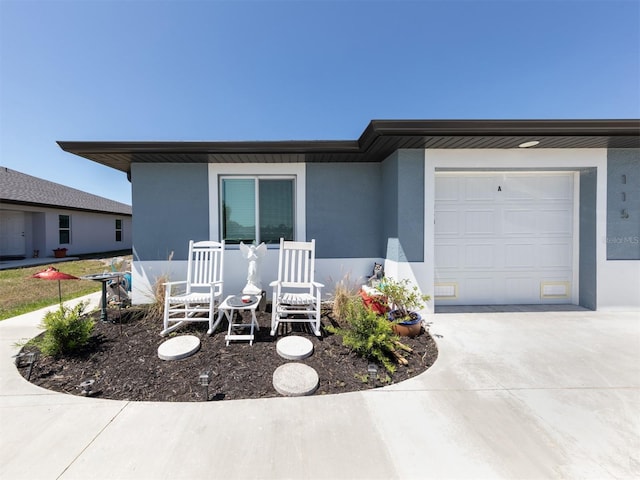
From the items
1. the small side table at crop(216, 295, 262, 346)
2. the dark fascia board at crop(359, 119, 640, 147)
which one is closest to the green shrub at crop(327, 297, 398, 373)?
the small side table at crop(216, 295, 262, 346)

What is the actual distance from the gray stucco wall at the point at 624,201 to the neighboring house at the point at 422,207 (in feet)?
0.06

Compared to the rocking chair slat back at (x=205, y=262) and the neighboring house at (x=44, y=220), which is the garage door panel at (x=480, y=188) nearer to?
the rocking chair slat back at (x=205, y=262)

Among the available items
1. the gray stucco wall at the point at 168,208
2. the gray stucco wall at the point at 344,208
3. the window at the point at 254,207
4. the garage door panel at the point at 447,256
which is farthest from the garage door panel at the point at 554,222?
the gray stucco wall at the point at 168,208

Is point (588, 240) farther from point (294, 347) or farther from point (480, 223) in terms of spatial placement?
point (294, 347)

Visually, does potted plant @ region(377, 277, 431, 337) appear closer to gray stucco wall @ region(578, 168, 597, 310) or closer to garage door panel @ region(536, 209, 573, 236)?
garage door panel @ region(536, 209, 573, 236)

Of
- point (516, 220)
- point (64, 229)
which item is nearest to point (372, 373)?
point (516, 220)

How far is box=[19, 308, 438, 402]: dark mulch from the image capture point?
2276 millimetres

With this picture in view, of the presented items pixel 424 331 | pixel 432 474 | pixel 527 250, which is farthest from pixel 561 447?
pixel 527 250

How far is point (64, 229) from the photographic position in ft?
39.6

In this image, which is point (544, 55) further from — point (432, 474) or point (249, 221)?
point (432, 474)

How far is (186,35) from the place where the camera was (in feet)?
17.1

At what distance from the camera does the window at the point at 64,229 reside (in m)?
11.9

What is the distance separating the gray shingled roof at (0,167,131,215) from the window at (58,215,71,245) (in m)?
0.71

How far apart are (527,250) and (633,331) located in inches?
65.5
